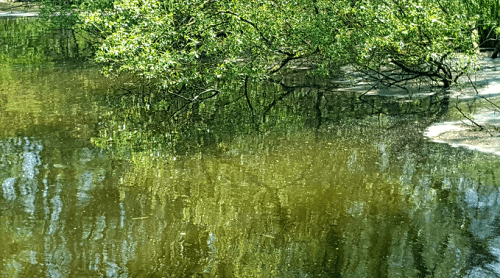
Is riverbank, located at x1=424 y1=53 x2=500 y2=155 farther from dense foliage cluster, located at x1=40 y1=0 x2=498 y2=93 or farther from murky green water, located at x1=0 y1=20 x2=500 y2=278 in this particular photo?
dense foliage cluster, located at x1=40 y1=0 x2=498 y2=93

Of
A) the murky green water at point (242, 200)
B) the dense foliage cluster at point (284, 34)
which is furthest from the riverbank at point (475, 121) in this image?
the dense foliage cluster at point (284, 34)

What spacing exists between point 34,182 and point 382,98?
7.97 metres

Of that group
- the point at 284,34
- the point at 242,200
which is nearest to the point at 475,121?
the point at 284,34

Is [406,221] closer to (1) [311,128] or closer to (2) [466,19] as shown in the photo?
(1) [311,128]

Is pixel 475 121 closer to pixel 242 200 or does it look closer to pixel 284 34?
pixel 284 34

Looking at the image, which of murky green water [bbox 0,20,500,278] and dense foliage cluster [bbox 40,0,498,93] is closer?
murky green water [bbox 0,20,500,278]

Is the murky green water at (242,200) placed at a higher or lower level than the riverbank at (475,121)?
lower

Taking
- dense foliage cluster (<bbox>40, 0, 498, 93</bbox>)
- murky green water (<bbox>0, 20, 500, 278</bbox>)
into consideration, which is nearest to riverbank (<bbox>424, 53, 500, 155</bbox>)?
murky green water (<bbox>0, 20, 500, 278</bbox>)

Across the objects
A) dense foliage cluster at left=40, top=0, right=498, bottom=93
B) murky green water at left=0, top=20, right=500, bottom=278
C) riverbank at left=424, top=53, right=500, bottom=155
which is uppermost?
dense foliage cluster at left=40, top=0, right=498, bottom=93

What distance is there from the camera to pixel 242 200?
23.9 ft

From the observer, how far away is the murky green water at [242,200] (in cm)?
570

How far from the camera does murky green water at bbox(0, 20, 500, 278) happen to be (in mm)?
5699

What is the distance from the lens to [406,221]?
6.60 metres

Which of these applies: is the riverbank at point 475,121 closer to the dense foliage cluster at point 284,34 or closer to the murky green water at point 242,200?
the murky green water at point 242,200
